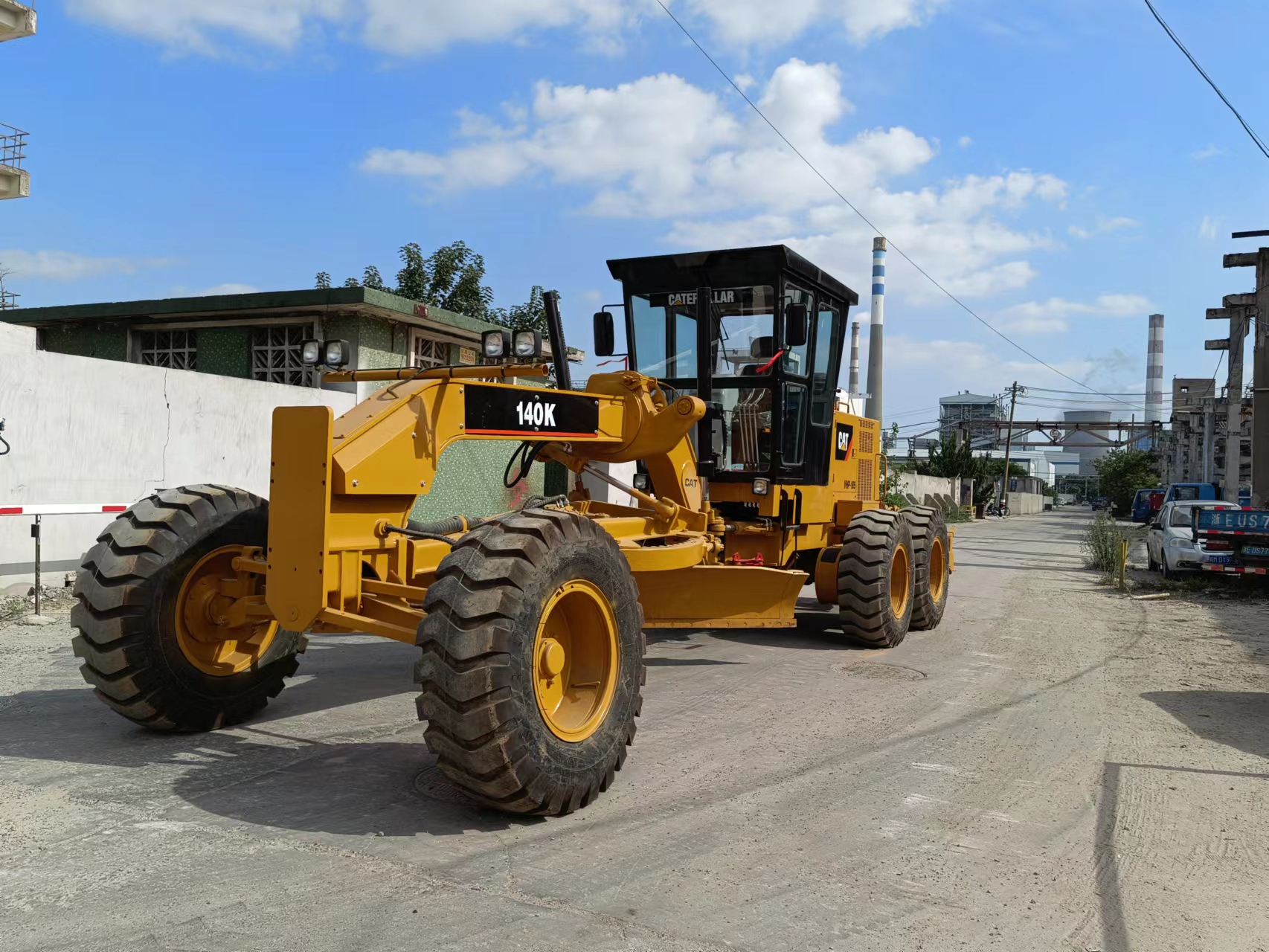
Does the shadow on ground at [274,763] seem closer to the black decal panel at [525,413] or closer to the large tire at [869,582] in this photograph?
the black decal panel at [525,413]

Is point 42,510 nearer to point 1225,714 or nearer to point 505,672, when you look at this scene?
point 505,672

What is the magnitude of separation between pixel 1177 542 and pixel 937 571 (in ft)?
25.0

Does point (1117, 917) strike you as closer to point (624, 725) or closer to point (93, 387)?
point (624, 725)

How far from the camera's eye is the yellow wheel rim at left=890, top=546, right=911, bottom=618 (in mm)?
9633

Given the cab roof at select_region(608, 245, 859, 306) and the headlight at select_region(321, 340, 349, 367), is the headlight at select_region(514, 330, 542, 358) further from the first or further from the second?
the cab roof at select_region(608, 245, 859, 306)

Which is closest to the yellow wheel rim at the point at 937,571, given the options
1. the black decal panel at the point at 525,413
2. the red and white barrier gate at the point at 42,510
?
the black decal panel at the point at 525,413

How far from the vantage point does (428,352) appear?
57.4 ft

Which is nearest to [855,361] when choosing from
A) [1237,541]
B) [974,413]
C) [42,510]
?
[1237,541]

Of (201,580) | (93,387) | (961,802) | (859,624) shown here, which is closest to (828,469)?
(859,624)

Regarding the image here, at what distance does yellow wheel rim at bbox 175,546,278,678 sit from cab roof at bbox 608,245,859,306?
453cm

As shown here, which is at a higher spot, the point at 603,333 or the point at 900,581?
the point at 603,333

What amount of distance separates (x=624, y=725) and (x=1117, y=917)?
2.19 metres

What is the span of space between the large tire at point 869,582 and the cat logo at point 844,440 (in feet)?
2.84

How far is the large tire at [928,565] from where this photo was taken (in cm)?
1000
